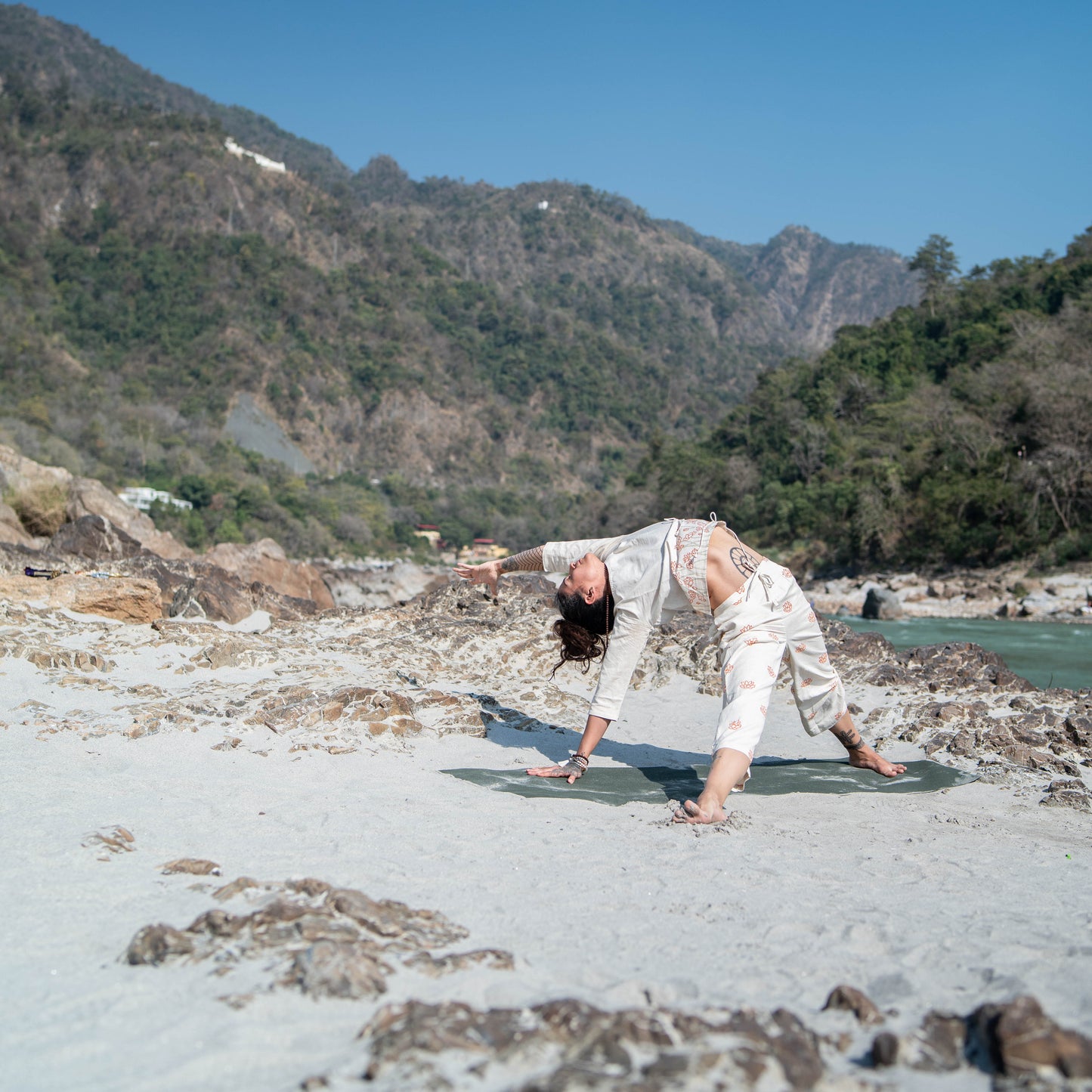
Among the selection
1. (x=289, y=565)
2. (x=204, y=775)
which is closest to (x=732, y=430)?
(x=289, y=565)

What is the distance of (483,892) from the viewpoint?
2320mm

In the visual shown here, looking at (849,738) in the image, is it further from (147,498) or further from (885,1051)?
(147,498)

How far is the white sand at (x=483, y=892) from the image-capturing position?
1668 mm

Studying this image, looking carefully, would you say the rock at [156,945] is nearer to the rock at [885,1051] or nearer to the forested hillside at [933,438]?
the rock at [885,1051]

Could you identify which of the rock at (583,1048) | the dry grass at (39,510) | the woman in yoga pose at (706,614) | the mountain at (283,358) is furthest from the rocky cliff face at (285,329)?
the rock at (583,1048)

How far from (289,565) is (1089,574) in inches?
669

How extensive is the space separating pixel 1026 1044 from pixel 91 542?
29.6 feet

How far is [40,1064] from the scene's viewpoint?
61.0 inches

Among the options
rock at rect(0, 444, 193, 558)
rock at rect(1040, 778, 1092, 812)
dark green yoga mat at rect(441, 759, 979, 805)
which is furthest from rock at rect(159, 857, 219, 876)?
rock at rect(0, 444, 193, 558)

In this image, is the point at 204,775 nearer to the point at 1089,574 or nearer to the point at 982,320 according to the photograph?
the point at 1089,574

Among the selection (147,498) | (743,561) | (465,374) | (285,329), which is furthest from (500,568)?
(465,374)

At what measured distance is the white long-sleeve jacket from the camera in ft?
10.9

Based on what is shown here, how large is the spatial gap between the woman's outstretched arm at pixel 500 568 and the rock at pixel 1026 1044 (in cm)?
233

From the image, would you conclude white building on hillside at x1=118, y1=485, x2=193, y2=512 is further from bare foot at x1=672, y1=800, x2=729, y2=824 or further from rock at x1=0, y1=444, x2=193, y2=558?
bare foot at x1=672, y1=800, x2=729, y2=824
